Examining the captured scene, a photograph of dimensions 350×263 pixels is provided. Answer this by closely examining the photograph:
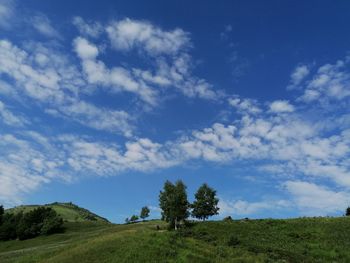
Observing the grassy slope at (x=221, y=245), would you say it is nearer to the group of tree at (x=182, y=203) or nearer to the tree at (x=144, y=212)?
the group of tree at (x=182, y=203)

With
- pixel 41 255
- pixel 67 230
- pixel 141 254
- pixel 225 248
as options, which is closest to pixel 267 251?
pixel 225 248

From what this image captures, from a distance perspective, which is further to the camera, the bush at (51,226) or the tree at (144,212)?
the tree at (144,212)

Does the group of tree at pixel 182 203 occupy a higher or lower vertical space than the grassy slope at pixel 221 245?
higher

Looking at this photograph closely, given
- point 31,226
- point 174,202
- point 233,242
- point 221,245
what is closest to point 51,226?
point 31,226

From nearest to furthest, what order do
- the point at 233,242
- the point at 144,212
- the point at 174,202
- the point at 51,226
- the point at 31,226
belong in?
the point at 233,242 → the point at 174,202 → the point at 51,226 → the point at 31,226 → the point at 144,212

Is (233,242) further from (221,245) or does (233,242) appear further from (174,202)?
(174,202)

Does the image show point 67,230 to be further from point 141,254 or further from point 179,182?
point 141,254

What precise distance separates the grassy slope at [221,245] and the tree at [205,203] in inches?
995

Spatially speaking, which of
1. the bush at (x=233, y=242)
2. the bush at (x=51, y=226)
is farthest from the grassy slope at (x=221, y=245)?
the bush at (x=51, y=226)

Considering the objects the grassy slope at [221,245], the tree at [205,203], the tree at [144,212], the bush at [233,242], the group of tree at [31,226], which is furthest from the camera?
the tree at [144,212]

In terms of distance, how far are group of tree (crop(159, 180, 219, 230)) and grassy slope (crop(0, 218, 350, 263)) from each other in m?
14.8

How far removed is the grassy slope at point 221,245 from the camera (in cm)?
4272

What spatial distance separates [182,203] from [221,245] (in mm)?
37671

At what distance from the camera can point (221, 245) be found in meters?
51.0
